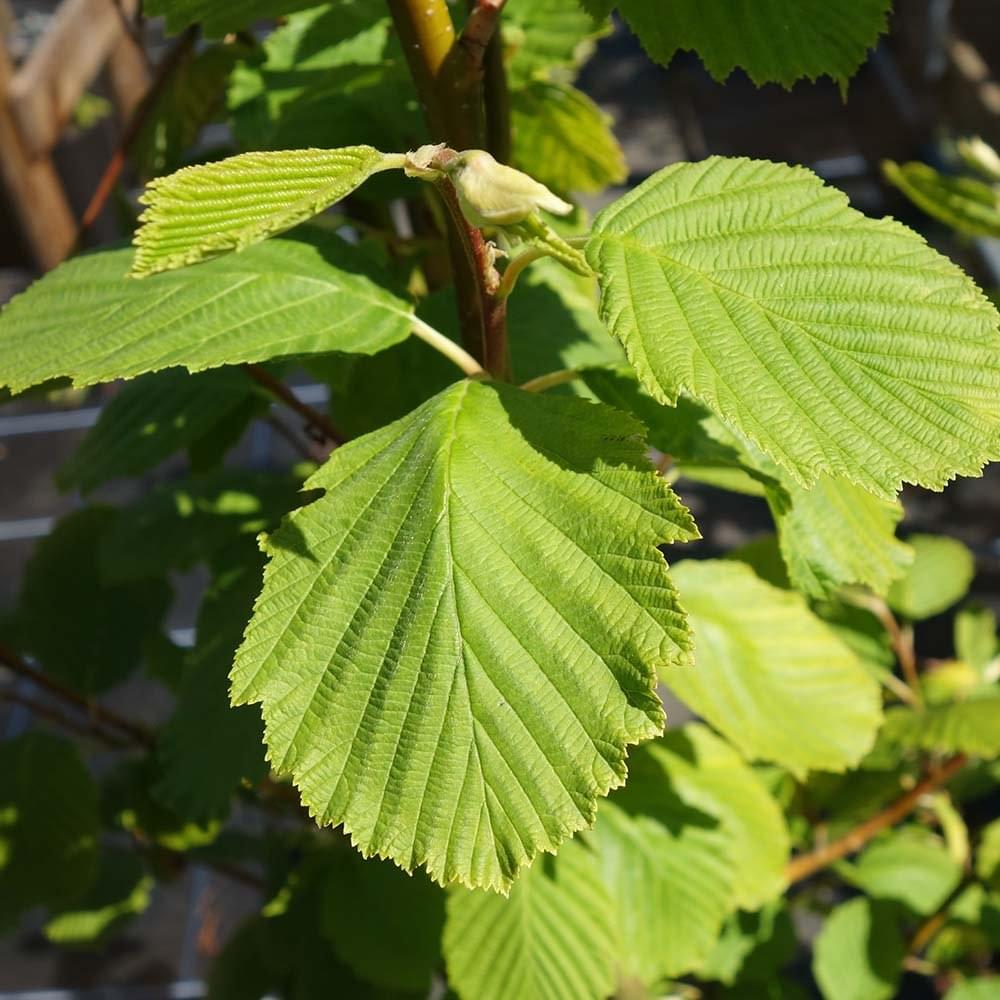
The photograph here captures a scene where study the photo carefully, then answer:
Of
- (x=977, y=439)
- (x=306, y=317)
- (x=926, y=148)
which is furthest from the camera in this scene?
(x=926, y=148)

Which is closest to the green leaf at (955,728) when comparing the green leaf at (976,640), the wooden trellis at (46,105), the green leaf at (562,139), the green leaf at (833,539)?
the green leaf at (976,640)

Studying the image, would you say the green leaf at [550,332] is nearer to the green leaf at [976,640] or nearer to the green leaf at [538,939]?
the green leaf at [538,939]

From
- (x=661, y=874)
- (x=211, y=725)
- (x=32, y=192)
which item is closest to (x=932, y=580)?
(x=661, y=874)

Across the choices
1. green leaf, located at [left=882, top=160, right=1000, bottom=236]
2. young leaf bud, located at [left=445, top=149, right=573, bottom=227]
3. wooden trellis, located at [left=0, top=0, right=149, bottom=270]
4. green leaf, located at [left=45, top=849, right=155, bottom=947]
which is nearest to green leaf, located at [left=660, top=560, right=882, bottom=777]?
green leaf, located at [left=882, top=160, right=1000, bottom=236]

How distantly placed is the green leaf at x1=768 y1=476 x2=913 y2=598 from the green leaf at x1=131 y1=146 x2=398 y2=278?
0.41 m

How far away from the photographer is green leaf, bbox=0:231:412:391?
636mm

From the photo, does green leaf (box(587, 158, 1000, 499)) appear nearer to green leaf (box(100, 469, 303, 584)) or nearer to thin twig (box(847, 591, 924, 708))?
green leaf (box(100, 469, 303, 584))

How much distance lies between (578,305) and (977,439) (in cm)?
48

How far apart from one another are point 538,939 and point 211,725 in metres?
0.35

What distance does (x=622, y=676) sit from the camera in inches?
22.0

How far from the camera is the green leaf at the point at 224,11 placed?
29.7 inches

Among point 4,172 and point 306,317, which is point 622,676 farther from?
point 4,172

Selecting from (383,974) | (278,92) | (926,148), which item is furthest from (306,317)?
(926,148)

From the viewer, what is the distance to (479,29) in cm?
63
